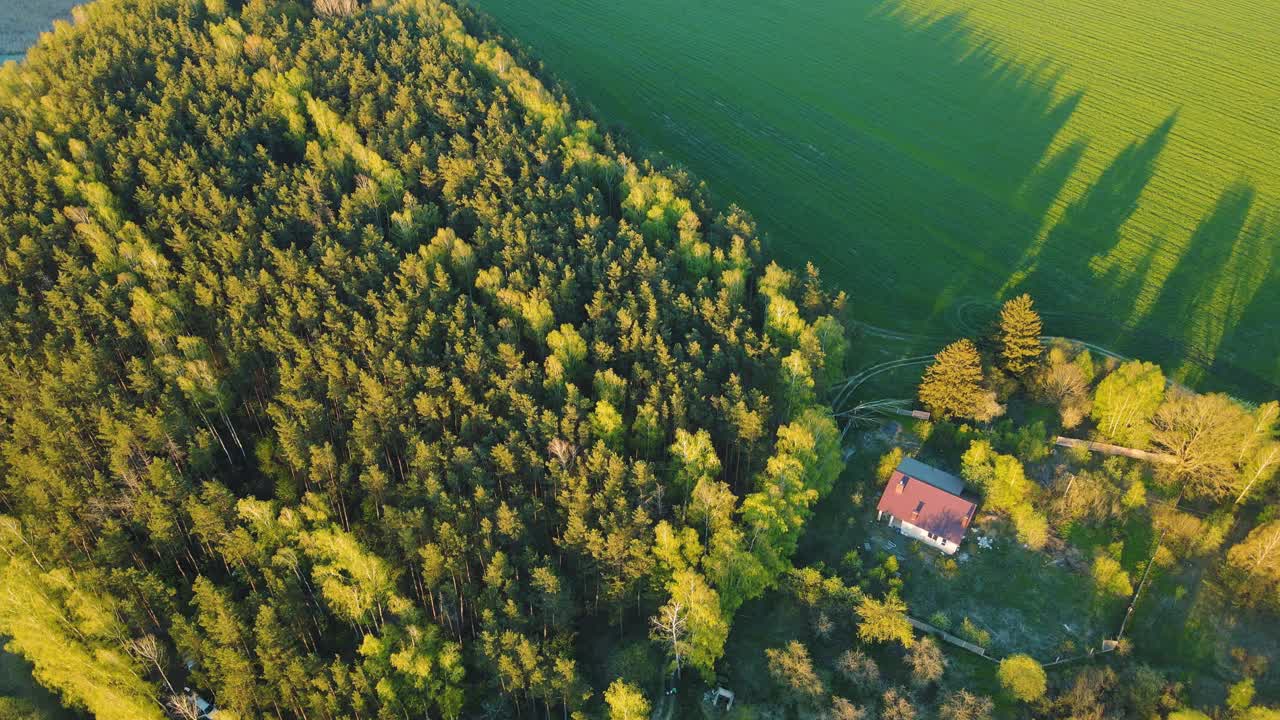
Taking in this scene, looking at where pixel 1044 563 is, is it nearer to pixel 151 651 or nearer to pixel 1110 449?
pixel 1110 449

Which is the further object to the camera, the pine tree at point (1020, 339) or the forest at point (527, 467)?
the pine tree at point (1020, 339)

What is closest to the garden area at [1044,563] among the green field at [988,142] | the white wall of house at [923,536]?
the white wall of house at [923,536]

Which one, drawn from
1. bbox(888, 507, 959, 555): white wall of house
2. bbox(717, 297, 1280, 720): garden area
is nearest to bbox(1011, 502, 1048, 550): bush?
bbox(717, 297, 1280, 720): garden area

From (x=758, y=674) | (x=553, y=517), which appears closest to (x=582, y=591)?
(x=553, y=517)

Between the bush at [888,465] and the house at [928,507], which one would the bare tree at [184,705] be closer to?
the house at [928,507]

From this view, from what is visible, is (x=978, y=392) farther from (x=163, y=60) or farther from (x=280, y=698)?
(x=163, y=60)

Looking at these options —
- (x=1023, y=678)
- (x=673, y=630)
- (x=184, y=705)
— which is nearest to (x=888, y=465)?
(x=1023, y=678)

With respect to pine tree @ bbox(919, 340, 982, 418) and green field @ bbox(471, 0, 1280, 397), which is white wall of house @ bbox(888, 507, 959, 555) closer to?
pine tree @ bbox(919, 340, 982, 418)

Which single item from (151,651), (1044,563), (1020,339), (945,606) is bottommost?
(945,606)
